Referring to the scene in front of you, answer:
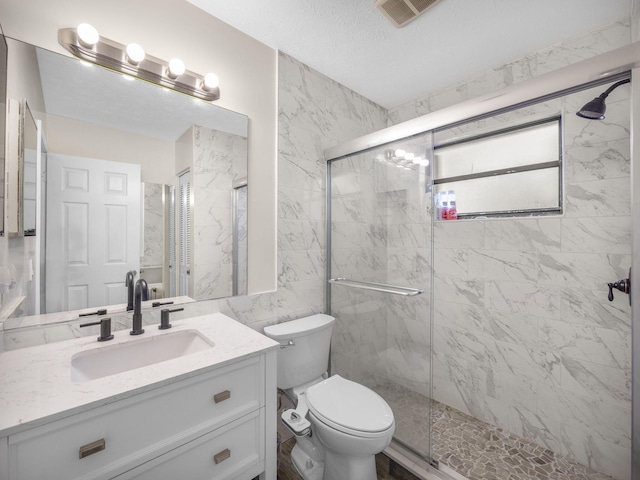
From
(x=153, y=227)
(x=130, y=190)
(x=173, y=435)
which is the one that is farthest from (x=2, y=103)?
(x=173, y=435)

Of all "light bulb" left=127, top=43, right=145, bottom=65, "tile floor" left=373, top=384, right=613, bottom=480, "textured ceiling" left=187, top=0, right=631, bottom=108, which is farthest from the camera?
"tile floor" left=373, top=384, right=613, bottom=480

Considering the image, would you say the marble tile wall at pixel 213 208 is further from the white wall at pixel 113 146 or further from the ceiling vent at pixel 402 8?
the ceiling vent at pixel 402 8

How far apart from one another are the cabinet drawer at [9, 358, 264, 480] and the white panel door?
0.63 meters

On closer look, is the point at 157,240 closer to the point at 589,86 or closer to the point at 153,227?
the point at 153,227

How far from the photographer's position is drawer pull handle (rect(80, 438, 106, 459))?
32.0 inches

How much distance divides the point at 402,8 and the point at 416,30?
0.23 m

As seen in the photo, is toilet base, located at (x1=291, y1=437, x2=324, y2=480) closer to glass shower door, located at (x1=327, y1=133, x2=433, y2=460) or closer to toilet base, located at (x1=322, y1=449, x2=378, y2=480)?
toilet base, located at (x1=322, y1=449, x2=378, y2=480)

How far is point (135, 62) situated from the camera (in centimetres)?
135

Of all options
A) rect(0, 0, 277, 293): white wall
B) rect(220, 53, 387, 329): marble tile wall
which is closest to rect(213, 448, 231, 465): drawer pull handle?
rect(220, 53, 387, 329): marble tile wall

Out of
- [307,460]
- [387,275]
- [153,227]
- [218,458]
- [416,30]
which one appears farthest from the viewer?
[387,275]

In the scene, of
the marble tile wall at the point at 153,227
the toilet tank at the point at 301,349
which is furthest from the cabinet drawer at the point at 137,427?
the marble tile wall at the point at 153,227

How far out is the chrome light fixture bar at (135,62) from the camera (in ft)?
4.02

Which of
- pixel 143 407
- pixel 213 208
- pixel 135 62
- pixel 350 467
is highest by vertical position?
pixel 135 62

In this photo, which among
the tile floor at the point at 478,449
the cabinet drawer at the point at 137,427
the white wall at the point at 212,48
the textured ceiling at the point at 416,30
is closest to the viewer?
the cabinet drawer at the point at 137,427
